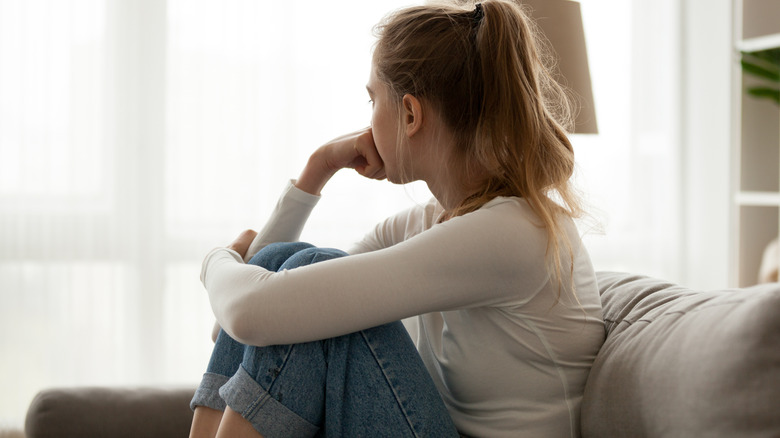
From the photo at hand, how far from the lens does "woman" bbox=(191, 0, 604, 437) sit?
3.23 ft

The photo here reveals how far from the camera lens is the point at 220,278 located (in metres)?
1.14

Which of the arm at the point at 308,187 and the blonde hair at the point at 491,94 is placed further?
the arm at the point at 308,187

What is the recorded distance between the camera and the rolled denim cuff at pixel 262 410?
98cm

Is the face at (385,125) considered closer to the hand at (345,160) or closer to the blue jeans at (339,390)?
the hand at (345,160)

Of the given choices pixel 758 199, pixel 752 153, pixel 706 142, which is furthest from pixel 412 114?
pixel 706 142

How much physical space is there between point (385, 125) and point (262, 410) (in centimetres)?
51

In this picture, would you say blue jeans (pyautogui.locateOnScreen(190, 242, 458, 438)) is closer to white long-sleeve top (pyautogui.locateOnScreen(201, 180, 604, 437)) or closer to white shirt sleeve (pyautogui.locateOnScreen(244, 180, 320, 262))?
white long-sleeve top (pyautogui.locateOnScreen(201, 180, 604, 437))

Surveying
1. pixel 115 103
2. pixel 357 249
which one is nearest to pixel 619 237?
pixel 357 249

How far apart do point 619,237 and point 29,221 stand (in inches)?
87.5

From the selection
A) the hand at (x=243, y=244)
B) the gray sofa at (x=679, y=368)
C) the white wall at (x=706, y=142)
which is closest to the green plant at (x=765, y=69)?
the white wall at (x=706, y=142)

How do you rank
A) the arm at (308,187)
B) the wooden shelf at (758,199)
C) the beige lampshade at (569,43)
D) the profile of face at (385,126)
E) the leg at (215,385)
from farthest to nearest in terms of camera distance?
the wooden shelf at (758,199), the beige lampshade at (569,43), the arm at (308,187), the profile of face at (385,126), the leg at (215,385)

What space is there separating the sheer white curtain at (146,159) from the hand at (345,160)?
2.87 feet

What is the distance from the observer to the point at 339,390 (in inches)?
39.7

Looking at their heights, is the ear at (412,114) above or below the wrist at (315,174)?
above
